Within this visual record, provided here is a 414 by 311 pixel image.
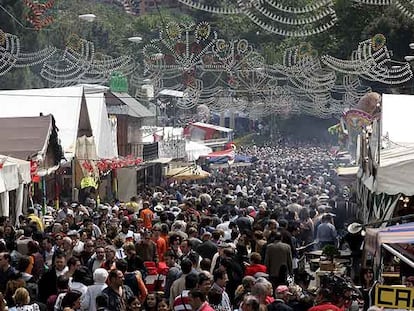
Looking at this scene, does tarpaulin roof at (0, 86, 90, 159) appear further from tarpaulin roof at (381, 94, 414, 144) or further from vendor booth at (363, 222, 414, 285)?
vendor booth at (363, 222, 414, 285)

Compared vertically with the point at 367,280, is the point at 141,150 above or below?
below

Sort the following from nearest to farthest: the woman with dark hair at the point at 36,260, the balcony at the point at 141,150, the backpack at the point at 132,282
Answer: the backpack at the point at 132,282
the woman with dark hair at the point at 36,260
the balcony at the point at 141,150

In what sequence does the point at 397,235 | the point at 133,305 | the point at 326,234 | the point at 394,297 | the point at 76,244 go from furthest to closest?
the point at 326,234
the point at 76,244
the point at 133,305
the point at 397,235
the point at 394,297

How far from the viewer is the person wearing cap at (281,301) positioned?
11.8m

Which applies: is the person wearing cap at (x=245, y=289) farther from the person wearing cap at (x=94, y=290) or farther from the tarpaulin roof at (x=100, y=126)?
the tarpaulin roof at (x=100, y=126)

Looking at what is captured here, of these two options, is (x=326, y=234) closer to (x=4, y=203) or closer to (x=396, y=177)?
(x=396, y=177)

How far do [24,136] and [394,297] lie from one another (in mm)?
20151

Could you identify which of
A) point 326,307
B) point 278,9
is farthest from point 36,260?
point 278,9

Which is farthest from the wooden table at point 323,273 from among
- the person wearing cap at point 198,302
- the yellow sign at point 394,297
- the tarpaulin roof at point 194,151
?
the tarpaulin roof at point 194,151

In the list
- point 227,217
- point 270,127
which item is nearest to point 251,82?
point 227,217

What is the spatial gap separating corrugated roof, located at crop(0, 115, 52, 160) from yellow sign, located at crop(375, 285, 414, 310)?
18611 millimetres

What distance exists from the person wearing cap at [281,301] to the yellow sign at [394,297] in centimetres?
255

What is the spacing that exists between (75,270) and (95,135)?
985 inches

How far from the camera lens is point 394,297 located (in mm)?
9258
